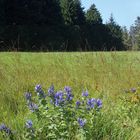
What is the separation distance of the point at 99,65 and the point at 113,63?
0.65 m

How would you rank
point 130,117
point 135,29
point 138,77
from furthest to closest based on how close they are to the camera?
1. point 135,29
2. point 138,77
3. point 130,117

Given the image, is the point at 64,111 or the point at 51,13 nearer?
the point at 64,111

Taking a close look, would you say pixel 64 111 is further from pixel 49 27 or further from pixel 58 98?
pixel 49 27

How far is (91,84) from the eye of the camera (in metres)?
6.94

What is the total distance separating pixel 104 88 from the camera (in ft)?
21.0

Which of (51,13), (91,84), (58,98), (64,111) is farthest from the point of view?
(51,13)

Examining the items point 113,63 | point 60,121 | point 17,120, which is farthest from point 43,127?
point 113,63

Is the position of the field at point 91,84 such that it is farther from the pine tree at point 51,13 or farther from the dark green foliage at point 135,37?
the pine tree at point 51,13

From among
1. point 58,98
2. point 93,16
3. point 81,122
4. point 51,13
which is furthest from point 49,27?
point 81,122

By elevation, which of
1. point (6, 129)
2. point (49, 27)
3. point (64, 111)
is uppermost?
point (49, 27)

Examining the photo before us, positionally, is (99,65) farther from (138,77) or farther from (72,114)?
(72,114)

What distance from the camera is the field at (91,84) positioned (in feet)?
13.4

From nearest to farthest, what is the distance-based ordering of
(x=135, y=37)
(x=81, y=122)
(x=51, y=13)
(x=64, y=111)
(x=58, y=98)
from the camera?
(x=81, y=122), (x=64, y=111), (x=58, y=98), (x=51, y=13), (x=135, y=37)

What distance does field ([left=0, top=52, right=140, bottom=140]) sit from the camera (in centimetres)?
410
